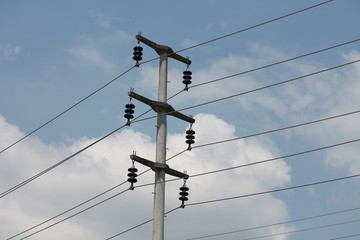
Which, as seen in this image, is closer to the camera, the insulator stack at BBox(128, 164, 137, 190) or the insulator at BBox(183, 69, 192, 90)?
the insulator stack at BBox(128, 164, 137, 190)

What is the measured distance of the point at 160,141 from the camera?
27.0m

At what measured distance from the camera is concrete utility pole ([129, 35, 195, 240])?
2627 cm

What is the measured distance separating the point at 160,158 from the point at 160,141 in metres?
0.49

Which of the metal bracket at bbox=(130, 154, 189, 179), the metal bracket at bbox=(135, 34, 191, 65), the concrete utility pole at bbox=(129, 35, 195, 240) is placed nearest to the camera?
the concrete utility pole at bbox=(129, 35, 195, 240)

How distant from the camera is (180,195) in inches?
1099

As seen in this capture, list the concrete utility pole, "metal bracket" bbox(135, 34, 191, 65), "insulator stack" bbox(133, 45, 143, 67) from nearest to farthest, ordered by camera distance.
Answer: the concrete utility pole → "metal bracket" bbox(135, 34, 191, 65) → "insulator stack" bbox(133, 45, 143, 67)

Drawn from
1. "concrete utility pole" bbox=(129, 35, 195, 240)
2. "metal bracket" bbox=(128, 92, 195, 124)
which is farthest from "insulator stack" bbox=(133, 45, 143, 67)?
"metal bracket" bbox=(128, 92, 195, 124)

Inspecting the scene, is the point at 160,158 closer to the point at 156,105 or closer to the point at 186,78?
the point at 156,105

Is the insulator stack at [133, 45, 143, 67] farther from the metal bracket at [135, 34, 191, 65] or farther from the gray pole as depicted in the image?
the gray pole

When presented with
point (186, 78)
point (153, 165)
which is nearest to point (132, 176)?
point (153, 165)

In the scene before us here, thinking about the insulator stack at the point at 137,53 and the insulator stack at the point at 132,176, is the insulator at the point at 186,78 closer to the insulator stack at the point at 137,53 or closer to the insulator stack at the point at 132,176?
the insulator stack at the point at 137,53

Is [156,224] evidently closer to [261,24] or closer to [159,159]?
[159,159]

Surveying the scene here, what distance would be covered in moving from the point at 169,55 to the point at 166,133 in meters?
2.68

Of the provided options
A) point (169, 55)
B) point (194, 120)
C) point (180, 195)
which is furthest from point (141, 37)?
point (180, 195)
